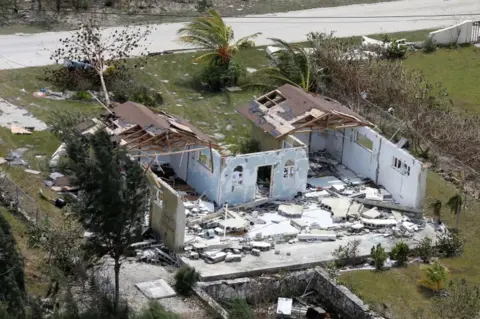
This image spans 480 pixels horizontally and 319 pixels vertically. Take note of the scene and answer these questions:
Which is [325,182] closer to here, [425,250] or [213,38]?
[425,250]

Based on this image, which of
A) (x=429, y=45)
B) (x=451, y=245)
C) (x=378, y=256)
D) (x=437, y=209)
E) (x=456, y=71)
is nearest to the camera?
(x=378, y=256)

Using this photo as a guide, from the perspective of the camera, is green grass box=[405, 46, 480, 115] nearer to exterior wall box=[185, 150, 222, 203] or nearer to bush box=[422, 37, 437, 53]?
bush box=[422, 37, 437, 53]

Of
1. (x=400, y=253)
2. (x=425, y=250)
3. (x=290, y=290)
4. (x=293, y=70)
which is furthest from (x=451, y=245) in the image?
(x=293, y=70)

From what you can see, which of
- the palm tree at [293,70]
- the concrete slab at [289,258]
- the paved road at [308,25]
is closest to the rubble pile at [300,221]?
A: the concrete slab at [289,258]

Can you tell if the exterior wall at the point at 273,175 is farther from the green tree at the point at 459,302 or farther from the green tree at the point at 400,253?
the green tree at the point at 459,302

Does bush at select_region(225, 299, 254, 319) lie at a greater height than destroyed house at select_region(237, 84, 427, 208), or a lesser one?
lesser

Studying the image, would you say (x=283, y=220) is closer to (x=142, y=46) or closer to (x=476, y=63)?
(x=142, y=46)

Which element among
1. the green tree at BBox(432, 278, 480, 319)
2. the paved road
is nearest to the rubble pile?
the green tree at BBox(432, 278, 480, 319)
